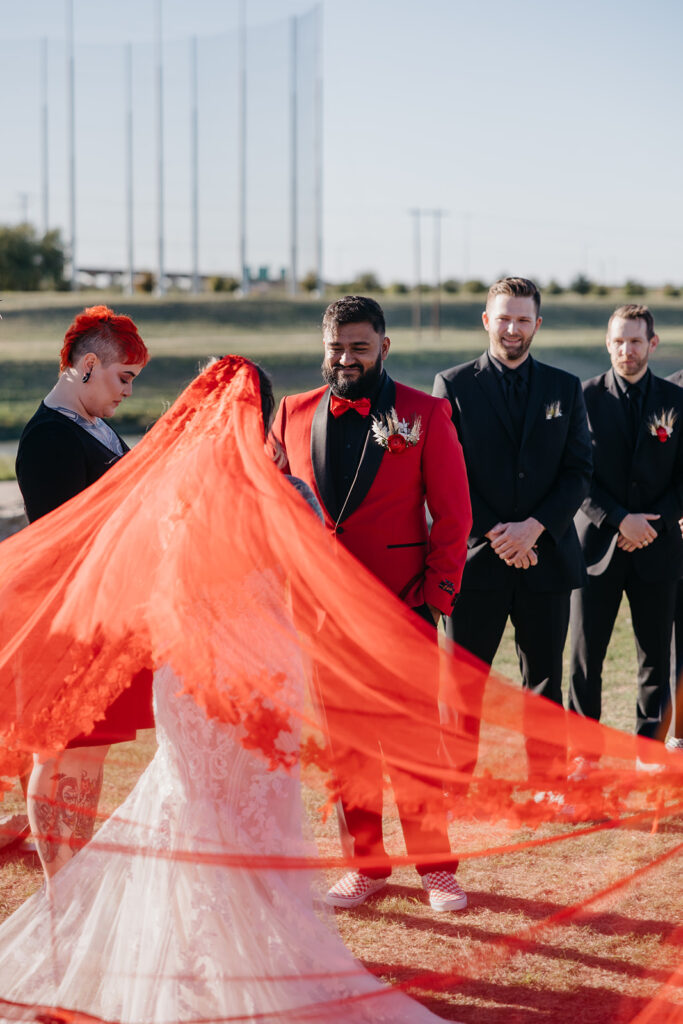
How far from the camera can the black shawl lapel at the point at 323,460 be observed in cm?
383

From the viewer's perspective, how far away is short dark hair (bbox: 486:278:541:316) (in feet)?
14.6

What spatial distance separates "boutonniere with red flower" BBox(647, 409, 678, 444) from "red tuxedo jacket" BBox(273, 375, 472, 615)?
Result: 63.7 inches

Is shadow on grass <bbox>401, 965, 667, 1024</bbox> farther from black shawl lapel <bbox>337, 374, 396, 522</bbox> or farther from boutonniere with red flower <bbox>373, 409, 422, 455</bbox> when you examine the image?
boutonniere with red flower <bbox>373, 409, 422, 455</bbox>

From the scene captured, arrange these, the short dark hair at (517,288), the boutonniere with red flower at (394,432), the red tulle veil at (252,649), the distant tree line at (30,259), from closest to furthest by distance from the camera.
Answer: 1. the red tulle veil at (252,649)
2. the boutonniere with red flower at (394,432)
3. the short dark hair at (517,288)
4. the distant tree line at (30,259)

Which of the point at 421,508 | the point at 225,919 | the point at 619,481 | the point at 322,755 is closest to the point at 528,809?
the point at 322,755

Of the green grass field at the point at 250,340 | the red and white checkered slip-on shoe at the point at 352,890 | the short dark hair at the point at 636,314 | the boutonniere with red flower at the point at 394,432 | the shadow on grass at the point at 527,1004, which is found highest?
Result: the green grass field at the point at 250,340


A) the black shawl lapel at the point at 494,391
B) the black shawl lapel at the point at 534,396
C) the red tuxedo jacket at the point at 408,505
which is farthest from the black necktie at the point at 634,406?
the red tuxedo jacket at the point at 408,505

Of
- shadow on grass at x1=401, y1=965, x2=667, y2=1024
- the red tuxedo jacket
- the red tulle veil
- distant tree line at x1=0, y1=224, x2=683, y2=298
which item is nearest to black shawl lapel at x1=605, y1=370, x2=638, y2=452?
the red tuxedo jacket

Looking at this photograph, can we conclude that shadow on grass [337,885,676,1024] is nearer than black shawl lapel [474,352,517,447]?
Yes

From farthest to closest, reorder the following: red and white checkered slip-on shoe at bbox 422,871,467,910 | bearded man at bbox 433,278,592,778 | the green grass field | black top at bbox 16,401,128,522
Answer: the green grass field
bearded man at bbox 433,278,592,778
red and white checkered slip-on shoe at bbox 422,871,467,910
black top at bbox 16,401,128,522

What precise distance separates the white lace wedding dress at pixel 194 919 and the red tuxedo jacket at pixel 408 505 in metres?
0.94

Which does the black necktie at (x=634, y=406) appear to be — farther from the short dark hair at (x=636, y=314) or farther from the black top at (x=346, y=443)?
the black top at (x=346, y=443)

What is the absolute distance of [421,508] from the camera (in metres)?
3.90

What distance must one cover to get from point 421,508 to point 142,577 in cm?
127
